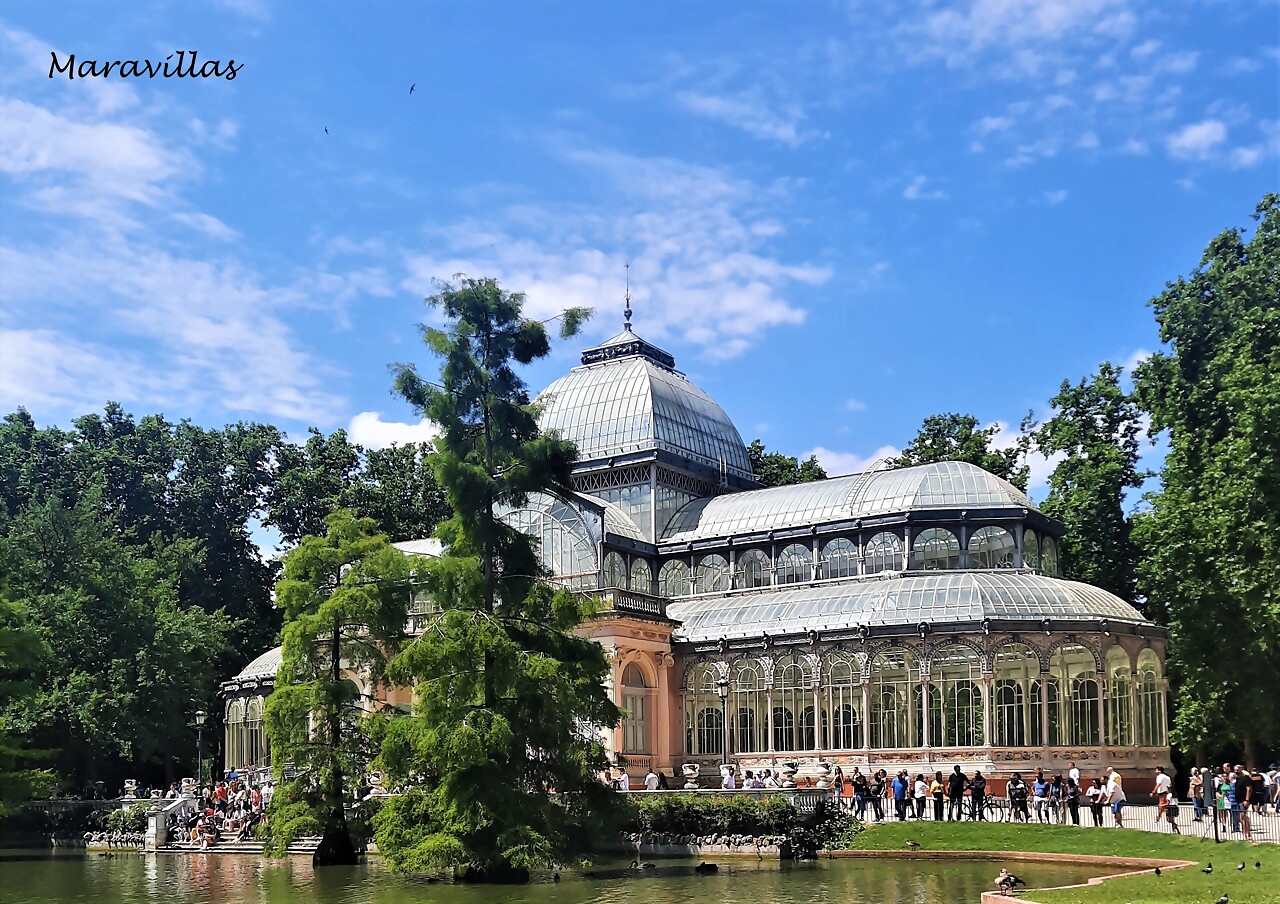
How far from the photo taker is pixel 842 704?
4956cm

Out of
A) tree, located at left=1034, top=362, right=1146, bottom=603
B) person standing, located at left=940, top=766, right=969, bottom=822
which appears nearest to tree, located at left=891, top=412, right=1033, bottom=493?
tree, located at left=1034, top=362, right=1146, bottom=603

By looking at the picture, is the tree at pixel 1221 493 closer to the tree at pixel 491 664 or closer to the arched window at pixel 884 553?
the arched window at pixel 884 553

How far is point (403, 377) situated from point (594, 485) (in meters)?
29.6

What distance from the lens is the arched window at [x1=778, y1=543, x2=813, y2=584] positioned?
188 ft

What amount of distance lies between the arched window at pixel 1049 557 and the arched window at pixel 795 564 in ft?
30.6

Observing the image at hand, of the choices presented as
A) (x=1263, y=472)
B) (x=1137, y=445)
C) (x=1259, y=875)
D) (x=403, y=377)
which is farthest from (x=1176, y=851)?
(x=1137, y=445)

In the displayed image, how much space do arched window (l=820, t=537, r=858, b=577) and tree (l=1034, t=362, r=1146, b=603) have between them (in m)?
9.34

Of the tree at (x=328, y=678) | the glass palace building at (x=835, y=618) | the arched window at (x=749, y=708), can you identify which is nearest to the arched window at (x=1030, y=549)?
the glass palace building at (x=835, y=618)

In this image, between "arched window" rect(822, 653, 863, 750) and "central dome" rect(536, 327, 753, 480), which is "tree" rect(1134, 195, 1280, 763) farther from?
"central dome" rect(536, 327, 753, 480)

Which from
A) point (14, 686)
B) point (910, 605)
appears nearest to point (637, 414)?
point (910, 605)

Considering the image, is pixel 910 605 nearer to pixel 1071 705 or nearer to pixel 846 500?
pixel 1071 705

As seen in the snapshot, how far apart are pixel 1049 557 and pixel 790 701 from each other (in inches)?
521

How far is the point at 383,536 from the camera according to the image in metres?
38.4

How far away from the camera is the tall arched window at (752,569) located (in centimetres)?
5834
